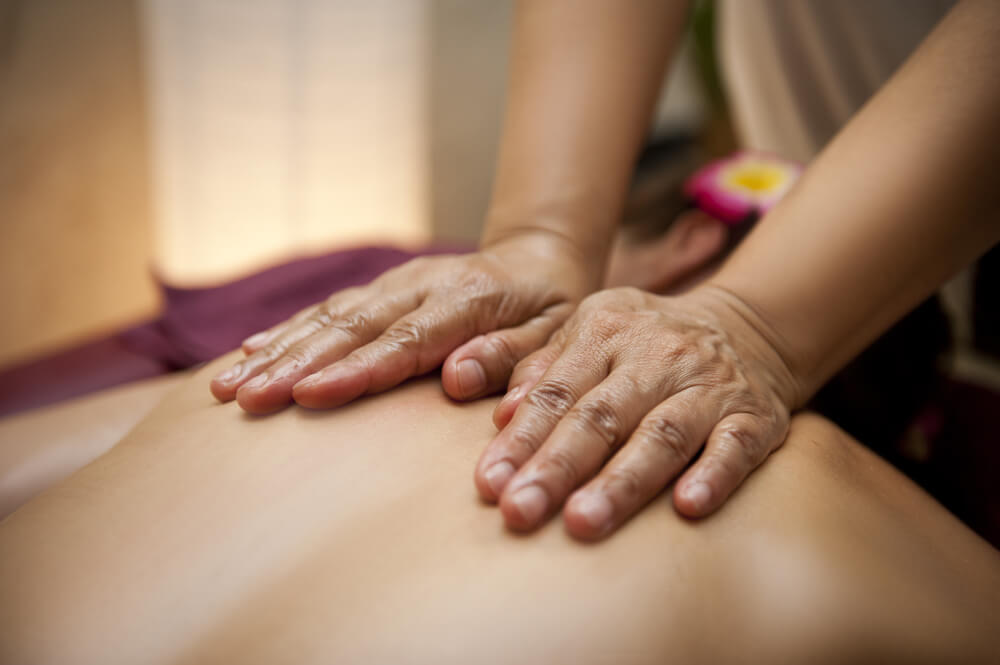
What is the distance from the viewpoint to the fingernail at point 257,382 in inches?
24.9

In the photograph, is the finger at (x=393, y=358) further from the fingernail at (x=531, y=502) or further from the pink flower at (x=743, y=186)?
the pink flower at (x=743, y=186)

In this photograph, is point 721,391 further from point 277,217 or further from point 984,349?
point 984,349

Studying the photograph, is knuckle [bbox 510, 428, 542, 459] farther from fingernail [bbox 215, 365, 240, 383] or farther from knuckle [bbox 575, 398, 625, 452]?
fingernail [bbox 215, 365, 240, 383]

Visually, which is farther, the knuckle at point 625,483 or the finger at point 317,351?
the finger at point 317,351

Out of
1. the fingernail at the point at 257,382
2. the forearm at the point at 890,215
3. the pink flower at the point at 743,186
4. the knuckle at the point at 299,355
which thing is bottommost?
the pink flower at the point at 743,186

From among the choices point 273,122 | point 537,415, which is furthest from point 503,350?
point 273,122

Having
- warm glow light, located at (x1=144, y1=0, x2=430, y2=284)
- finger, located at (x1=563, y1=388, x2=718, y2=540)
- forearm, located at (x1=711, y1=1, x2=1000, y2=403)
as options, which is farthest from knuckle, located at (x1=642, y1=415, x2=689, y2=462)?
warm glow light, located at (x1=144, y1=0, x2=430, y2=284)

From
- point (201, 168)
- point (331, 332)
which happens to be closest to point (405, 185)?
point (201, 168)

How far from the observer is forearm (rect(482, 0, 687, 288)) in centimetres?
92

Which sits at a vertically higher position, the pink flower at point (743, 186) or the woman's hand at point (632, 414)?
the woman's hand at point (632, 414)

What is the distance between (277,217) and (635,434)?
1516mm

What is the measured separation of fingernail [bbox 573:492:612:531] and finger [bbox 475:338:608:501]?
0.06m

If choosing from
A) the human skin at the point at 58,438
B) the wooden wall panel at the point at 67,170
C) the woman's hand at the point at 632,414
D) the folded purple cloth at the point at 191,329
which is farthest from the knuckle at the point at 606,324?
the wooden wall panel at the point at 67,170

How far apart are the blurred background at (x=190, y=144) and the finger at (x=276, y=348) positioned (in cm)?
86
